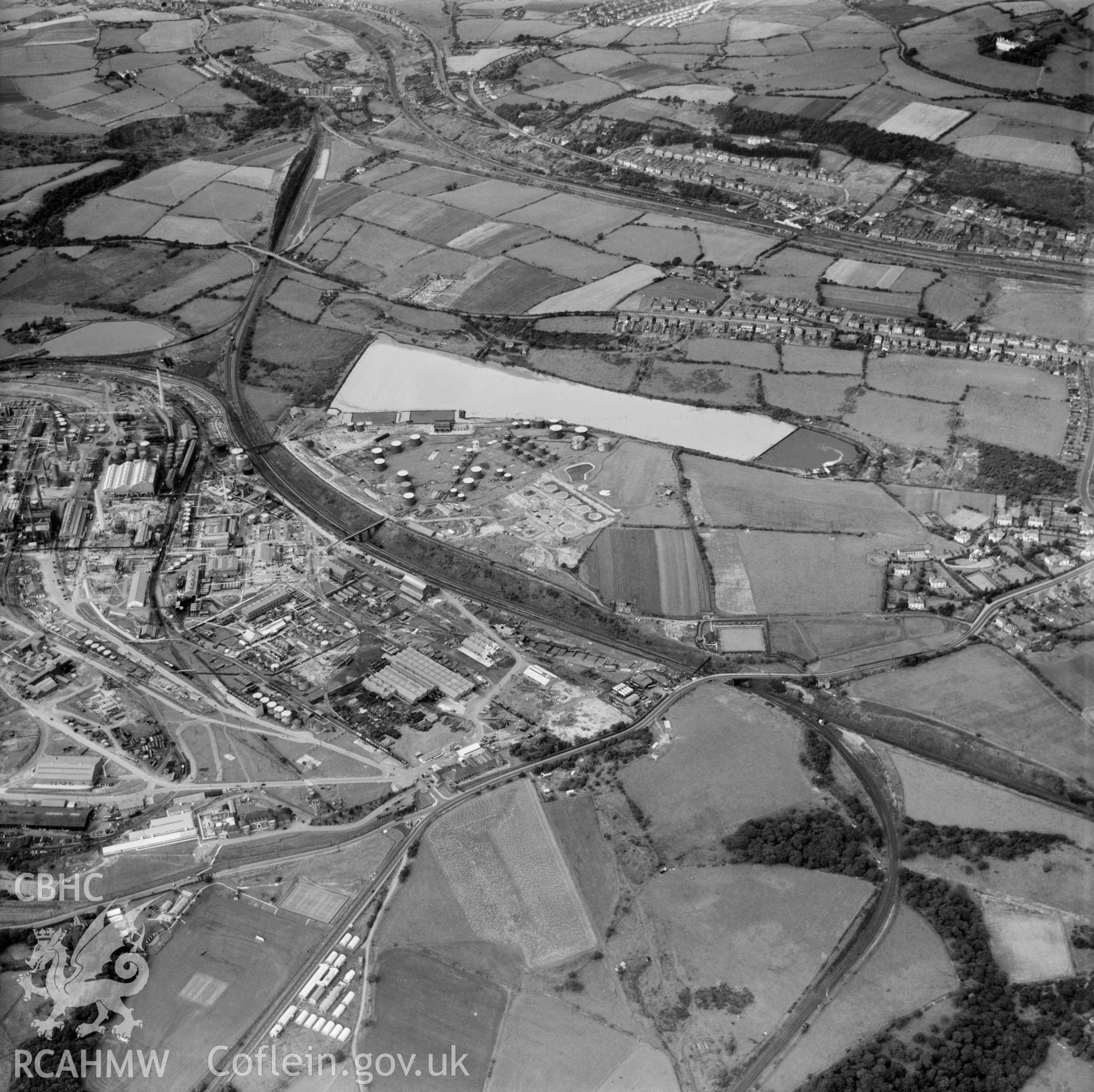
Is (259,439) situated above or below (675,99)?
below

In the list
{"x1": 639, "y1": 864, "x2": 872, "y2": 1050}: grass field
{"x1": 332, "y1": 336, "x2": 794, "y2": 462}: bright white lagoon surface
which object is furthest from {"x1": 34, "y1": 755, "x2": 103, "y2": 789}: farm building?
{"x1": 332, "y1": 336, "x2": 794, "y2": 462}: bright white lagoon surface

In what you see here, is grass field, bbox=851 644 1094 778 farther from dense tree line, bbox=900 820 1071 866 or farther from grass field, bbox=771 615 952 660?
dense tree line, bbox=900 820 1071 866

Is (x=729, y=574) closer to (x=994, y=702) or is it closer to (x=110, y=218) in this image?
(x=994, y=702)

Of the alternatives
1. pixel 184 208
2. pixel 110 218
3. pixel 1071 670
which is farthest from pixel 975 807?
pixel 110 218

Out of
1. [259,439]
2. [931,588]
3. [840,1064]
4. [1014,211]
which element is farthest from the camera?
[1014,211]

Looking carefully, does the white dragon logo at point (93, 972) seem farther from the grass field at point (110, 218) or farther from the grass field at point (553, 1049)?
the grass field at point (110, 218)

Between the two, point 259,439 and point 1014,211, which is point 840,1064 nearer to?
point 259,439

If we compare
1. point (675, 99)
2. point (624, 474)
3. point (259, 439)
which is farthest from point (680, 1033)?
point (675, 99)
